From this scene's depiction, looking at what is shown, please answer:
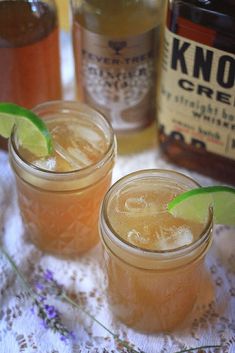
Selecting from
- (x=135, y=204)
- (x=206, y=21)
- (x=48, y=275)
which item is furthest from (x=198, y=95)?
(x=48, y=275)

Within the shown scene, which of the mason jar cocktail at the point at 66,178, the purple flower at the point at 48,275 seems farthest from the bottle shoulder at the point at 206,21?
the purple flower at the point at 48,275

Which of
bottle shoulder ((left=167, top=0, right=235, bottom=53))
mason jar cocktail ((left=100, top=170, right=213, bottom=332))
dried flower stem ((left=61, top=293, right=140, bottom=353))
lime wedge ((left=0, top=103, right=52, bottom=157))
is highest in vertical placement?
bottle shoulder ((left=167, top=0, right=235, bottom=53))

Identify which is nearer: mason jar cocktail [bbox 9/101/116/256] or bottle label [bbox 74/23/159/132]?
mason jar cocktail [bbox 9/101/116/256]

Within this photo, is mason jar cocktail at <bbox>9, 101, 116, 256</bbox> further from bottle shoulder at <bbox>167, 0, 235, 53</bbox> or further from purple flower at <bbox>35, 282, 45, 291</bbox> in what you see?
bottle shoulder at <bbox>167, 0, 235, 53</bbox>

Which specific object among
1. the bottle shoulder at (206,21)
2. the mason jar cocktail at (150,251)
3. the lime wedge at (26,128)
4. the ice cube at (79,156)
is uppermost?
the bottle shoulder at (206,21)

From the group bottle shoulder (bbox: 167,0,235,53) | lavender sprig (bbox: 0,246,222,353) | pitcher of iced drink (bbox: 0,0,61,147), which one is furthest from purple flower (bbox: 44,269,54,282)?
bottle shoulder (bbox: 167,0,235,53)

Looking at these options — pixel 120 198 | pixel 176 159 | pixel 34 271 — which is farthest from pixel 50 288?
pixel 176 159

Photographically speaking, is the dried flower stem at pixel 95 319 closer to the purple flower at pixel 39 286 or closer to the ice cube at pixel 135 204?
the purple flower at pixel 39 286
